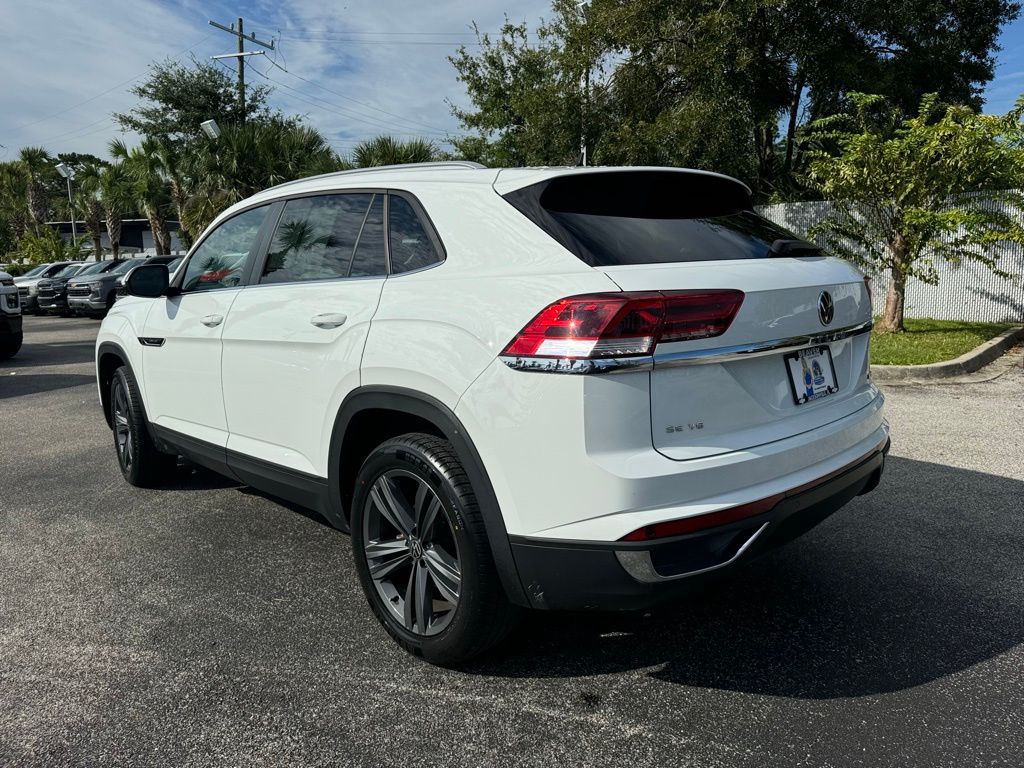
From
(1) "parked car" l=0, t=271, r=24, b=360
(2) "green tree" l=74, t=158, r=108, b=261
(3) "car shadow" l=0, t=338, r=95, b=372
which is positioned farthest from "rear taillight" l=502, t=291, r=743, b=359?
(2) "green tree" l=74, t=158, r=108, b=261

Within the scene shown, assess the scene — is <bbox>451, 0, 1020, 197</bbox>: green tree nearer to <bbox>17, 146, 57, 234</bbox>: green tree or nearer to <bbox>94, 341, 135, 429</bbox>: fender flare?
<bbox>94, 341, 135, 429</bbox>: fender flare

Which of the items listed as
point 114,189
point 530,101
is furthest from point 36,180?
point 530,101

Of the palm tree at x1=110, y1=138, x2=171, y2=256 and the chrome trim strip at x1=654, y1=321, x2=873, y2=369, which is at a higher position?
the palm tree at x1=110, y1=138, x2=171, y2=256

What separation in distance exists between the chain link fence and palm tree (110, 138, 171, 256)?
2376cm

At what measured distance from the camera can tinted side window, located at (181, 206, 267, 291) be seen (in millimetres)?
3699

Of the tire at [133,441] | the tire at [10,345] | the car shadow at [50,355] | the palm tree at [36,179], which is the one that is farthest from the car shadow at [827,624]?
the palm tree at [36,179]

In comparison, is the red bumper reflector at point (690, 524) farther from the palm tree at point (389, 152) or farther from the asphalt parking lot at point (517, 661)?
the palm tree at point (389, 152)

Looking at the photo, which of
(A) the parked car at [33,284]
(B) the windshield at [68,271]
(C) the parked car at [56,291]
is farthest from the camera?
(A) the parked car at [33,284]

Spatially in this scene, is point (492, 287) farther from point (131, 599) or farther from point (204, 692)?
point (131, 599)

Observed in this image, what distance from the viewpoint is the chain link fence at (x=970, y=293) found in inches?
488

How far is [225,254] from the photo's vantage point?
3.90 m

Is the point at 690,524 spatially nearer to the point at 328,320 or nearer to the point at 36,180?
the point at 328,320

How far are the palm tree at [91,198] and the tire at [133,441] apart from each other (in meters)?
34.2

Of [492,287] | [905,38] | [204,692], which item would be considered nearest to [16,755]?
[204,692]
